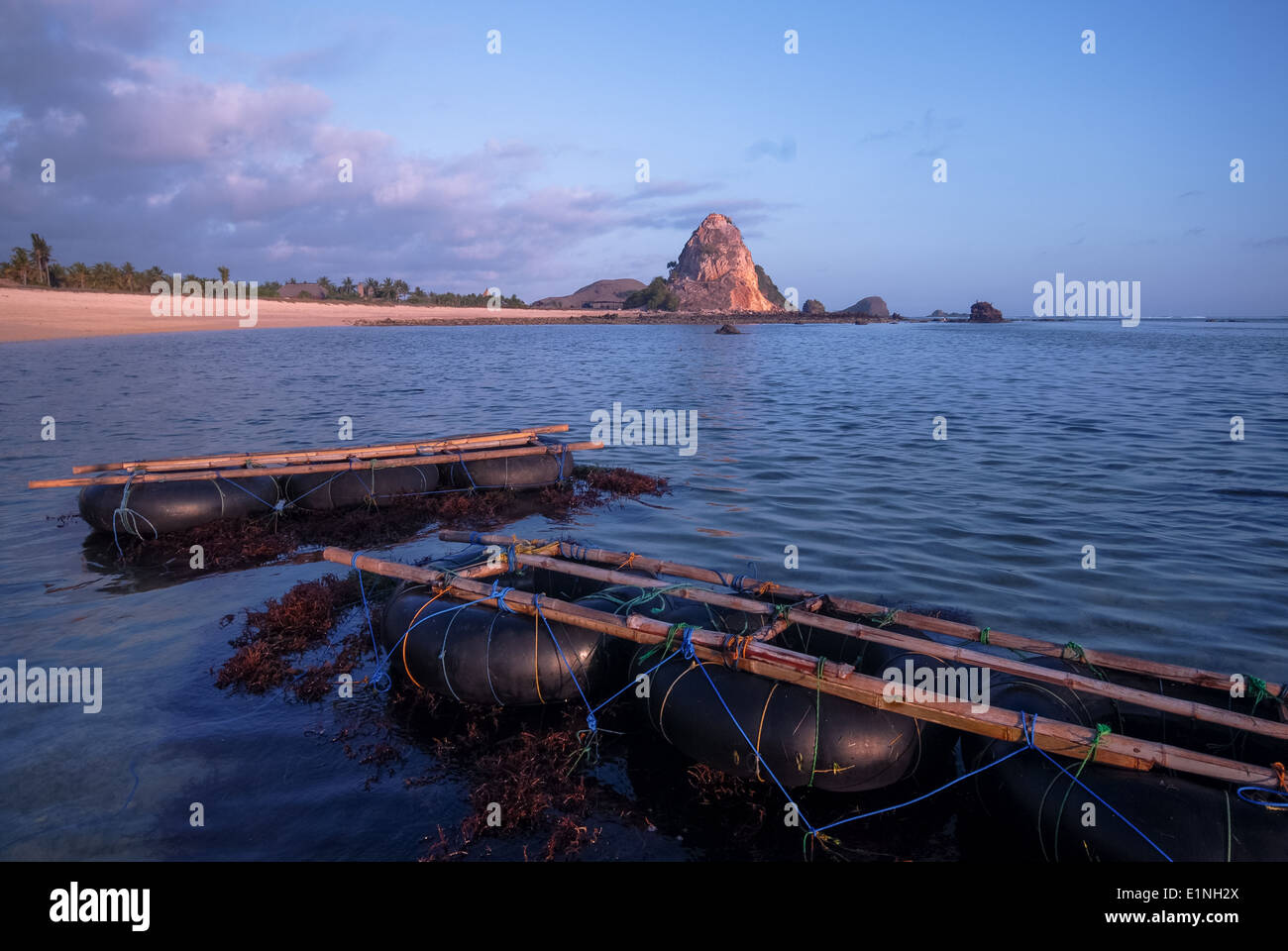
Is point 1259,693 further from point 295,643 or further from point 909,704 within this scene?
point 295,643

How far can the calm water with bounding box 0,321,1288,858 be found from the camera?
6.02m

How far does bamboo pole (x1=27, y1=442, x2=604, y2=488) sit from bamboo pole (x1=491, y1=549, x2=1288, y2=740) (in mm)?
6607

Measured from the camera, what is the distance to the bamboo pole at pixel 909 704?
4703 millimetres

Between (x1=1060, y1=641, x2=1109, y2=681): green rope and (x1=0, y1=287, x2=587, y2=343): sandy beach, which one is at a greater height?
(x1=0, y1=287, x2=587, y2=343): sandy beach

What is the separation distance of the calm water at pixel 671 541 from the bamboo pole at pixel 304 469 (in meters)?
1.20

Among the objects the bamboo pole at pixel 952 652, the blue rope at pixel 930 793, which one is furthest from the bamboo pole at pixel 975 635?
the blue rope at pixel 930 793

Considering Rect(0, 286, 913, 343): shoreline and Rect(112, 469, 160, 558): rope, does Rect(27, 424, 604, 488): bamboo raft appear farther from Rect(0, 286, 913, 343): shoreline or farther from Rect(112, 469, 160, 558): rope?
Rect(0, 286, 913, 343): shoreline

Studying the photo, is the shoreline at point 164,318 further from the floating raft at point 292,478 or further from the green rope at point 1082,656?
the green rope at point 1082,656

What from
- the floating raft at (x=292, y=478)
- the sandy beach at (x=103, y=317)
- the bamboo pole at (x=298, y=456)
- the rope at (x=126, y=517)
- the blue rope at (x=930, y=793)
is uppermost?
the sandy beach at (x=103, y=317)

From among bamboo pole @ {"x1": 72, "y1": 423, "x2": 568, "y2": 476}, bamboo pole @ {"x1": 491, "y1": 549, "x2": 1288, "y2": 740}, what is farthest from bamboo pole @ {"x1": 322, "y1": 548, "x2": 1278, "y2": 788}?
bamboo pole @ {"x1": 72, "y1": 423, "x2": 568, "y2": 476}

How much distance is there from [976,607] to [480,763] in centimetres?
717

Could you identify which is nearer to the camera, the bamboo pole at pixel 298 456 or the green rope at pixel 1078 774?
the green rope at pixel 1078 774
